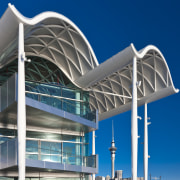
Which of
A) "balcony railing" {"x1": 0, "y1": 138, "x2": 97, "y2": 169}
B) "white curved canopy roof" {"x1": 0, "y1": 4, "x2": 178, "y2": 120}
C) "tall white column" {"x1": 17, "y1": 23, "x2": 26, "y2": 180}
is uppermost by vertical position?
"white curved canopy roof" {"x1": 0, "y1": 4, "x2": 178, "y2": 120}

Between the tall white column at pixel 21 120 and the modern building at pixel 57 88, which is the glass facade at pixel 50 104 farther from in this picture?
the tall white column at pixel 21 120

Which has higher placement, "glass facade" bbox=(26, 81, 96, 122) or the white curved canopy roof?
the white curved canopy roof

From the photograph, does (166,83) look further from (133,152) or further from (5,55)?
(5,55)

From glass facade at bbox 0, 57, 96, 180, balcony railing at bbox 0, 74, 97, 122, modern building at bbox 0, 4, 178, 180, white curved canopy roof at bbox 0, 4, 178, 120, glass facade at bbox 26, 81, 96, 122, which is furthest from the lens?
white curved canopy roof at bbox 0, 4, 178, 120

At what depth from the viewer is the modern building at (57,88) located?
21.2 m

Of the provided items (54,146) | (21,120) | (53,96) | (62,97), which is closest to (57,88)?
(62,97)

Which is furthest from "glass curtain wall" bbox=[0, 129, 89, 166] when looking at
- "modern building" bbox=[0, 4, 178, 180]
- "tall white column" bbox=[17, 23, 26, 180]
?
"tall white column" bbox=[17, 23, 26, 180]

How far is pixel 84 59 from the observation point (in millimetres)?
26859

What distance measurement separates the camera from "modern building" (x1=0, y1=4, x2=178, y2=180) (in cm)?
2122

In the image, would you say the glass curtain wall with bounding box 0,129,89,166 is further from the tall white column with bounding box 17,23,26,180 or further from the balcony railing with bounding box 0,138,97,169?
the tall white column with bounding box 17,23,26,180

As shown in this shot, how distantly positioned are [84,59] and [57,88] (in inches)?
117

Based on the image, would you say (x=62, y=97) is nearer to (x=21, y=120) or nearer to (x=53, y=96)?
(x=53, y=96)

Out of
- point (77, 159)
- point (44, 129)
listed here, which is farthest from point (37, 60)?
point (77, 159)

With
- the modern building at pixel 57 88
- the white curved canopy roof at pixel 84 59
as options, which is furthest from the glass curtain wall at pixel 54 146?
the white curved canopy roof at pixel 84 59
